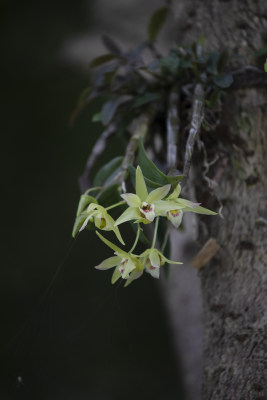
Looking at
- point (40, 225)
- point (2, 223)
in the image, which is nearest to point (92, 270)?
point (40, 225)

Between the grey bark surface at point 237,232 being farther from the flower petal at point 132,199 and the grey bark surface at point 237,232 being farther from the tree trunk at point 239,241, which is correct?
the flower petal at point 132,199

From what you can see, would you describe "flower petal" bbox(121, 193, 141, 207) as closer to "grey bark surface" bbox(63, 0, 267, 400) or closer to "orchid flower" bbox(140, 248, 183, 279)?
"orchid flower" bbox(140, 248, 183, 279)

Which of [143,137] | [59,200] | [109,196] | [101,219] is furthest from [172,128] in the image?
[59,200]

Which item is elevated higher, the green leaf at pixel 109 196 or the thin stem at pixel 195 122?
the green leaf at pixel 109 196

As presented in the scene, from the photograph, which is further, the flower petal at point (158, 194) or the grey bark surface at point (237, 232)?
the grey bark surface at point (237, 232)

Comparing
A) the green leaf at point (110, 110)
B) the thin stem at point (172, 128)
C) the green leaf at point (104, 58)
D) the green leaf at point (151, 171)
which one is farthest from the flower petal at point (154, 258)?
the green leaf at point (104, 58)

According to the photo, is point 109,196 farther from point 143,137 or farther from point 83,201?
point 143,137

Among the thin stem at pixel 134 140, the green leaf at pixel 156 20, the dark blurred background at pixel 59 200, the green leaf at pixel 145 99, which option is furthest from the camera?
the dark blurred background at pixel 59 200

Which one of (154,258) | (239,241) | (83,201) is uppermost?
(83,201)
